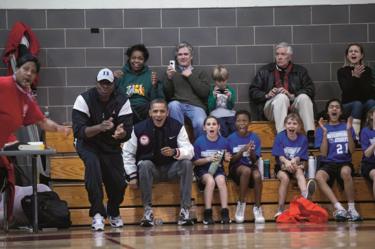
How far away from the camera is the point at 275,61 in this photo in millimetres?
9922

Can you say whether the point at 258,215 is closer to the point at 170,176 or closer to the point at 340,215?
the point at 340,215

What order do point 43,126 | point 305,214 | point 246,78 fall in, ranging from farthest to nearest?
1. point 246,78
2. point 305,214
3. point 43,126

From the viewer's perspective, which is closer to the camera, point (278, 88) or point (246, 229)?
point (246, 229)

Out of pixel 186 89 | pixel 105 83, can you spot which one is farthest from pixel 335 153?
pixel 105 83

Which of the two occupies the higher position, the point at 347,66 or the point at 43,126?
the point at 347,66

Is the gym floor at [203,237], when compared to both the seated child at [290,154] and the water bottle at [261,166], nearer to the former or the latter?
the seated child at [290,154]

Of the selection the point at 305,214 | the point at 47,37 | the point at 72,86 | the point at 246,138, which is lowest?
the point at 305,214

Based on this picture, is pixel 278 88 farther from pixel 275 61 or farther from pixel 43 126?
pixel 43 126

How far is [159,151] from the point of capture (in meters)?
8.24

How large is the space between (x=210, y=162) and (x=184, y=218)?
74 centimetres

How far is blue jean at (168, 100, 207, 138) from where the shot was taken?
915cm

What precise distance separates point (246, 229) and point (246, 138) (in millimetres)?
1831

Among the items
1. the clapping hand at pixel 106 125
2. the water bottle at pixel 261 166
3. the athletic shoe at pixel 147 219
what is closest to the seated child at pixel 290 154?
the water bottle at pixel 261 166

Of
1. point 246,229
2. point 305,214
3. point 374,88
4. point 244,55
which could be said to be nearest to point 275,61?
point 244,55
